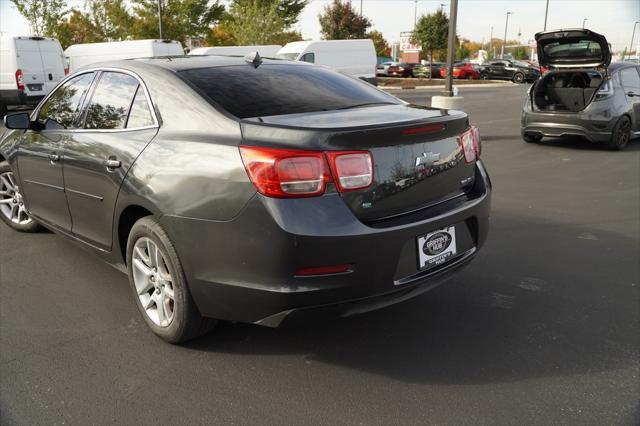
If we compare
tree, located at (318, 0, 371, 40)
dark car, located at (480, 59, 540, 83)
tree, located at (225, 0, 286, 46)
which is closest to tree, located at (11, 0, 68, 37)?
tree, located at (225, 0, 286, 46)

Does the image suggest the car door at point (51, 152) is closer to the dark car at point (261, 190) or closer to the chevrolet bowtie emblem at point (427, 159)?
the dark car at point (261, 190)

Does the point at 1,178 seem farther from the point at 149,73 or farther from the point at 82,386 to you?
the point at 82,386

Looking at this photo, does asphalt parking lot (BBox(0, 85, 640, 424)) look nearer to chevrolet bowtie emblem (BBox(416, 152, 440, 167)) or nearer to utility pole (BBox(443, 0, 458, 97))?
chevrolet bowtie emblem (BBox(416, 152, 440, 167))

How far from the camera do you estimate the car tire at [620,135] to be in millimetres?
9668

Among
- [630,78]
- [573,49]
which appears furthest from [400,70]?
[573,49]

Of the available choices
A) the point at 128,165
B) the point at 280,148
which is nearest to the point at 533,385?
the point at 280,148

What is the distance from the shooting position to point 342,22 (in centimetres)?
4316

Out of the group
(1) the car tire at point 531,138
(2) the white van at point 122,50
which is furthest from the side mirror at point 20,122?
(2) the white van at point 122,50

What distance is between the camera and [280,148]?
8.34ft

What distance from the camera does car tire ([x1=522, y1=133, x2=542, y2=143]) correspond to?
10.8m

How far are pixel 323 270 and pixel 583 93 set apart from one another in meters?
9.32

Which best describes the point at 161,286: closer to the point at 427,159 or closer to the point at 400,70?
the point at 427,159

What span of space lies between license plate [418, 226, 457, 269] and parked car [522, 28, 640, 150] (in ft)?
25.2

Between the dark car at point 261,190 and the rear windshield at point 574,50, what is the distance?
7.24 metres
